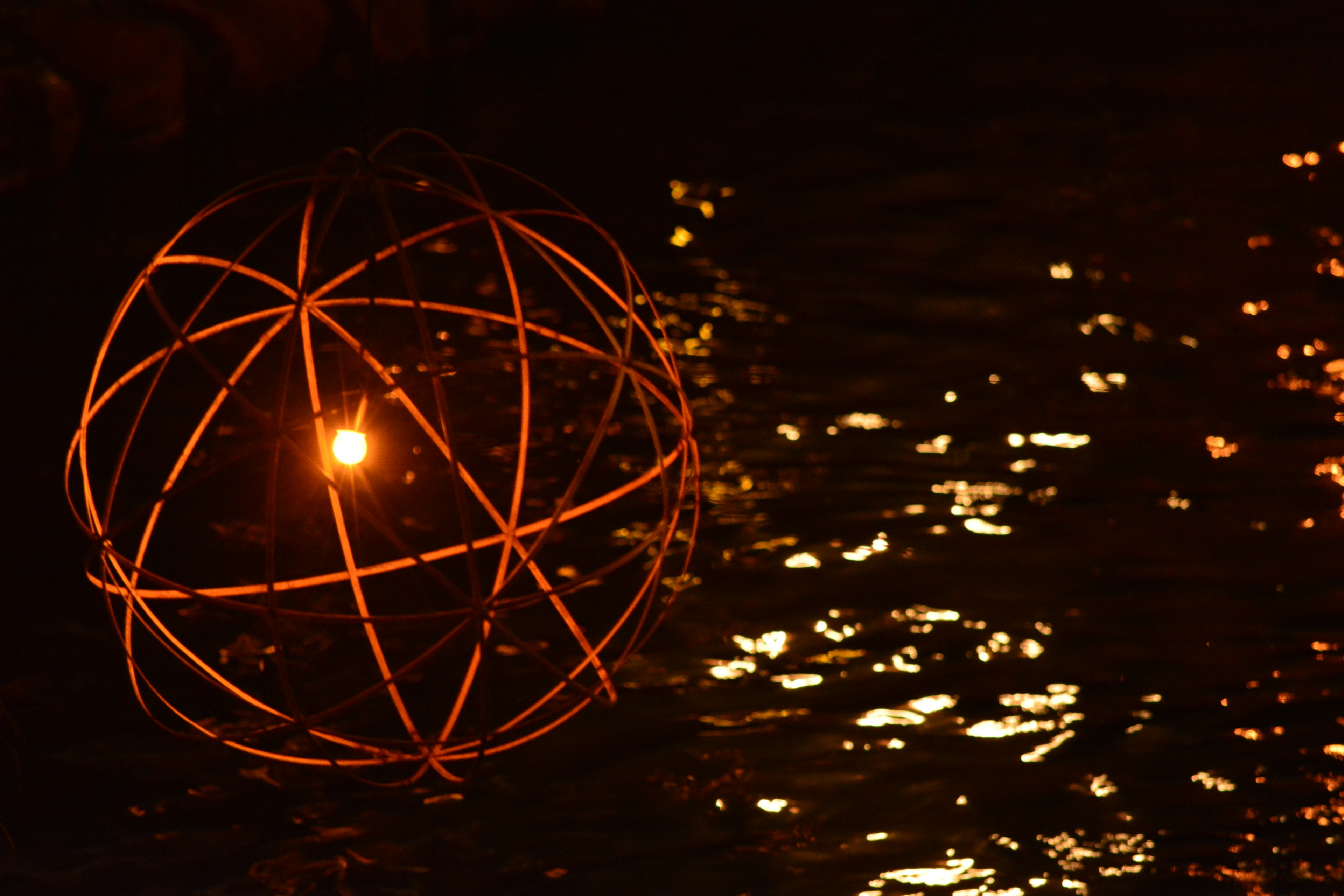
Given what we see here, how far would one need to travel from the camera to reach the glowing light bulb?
4.56ft

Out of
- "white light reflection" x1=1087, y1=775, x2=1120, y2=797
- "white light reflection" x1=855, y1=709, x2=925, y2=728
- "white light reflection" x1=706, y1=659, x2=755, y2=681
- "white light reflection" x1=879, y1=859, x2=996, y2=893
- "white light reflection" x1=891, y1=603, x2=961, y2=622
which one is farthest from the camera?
"white light reflection" x1=891, y1=603, x2=961, y2=622

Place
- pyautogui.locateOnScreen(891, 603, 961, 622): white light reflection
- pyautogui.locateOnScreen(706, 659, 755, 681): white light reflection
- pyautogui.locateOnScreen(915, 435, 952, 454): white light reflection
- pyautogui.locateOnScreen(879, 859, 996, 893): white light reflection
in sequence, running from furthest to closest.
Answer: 1. pyautogui.locateOnScreen(915, 435, 952, 454): white light reflection
2. pyautogui.locateOnScreen(891, 603, 961, 622): white light reflection
3. pyautogui.locateOnScreen(706, 659, 755, 681): white light reflection
4. pyautogui.locateOnScreen(879, 859, 996, 893): white light reflection

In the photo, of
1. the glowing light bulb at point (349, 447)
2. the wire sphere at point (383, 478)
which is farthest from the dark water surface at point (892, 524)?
the glowing light bulb at point (349, 447)

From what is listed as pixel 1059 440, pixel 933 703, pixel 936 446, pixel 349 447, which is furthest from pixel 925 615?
pixel 349 447

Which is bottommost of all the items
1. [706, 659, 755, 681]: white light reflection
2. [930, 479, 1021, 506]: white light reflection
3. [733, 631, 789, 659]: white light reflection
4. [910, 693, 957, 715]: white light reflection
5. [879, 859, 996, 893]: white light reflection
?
[879, 859, 996, 893]: white light reflection

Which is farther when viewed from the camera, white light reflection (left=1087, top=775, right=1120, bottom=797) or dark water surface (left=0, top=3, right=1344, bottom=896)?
white light reflection (left=1087, top=775, right=1120, bottom=797)

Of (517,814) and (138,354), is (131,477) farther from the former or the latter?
(517,814)

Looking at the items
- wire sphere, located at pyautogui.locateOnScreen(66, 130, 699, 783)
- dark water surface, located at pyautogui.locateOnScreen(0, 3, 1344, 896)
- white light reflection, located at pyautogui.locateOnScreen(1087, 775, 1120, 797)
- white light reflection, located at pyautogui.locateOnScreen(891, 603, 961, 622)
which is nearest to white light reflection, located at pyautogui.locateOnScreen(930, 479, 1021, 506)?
dark water surface, located at pyautogui.locateOnScreen(0, 3, 1344, 896)

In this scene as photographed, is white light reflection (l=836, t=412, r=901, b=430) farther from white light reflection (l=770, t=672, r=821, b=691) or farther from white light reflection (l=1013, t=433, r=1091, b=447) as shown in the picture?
white light reflection (l=770, t=672, r=821, b=691)

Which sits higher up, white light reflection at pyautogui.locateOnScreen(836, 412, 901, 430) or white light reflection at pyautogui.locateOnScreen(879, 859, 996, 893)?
white light reflection at pyautogui.locateOnScreen(836, 412, 901, 430)

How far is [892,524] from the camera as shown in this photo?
3.03 metres

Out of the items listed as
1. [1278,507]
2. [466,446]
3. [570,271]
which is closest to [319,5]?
[570,271]

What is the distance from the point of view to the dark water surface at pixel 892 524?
2203mm

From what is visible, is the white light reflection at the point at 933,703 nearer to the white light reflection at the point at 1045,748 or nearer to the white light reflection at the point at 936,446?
the white light reflection at the point at 1045,748
